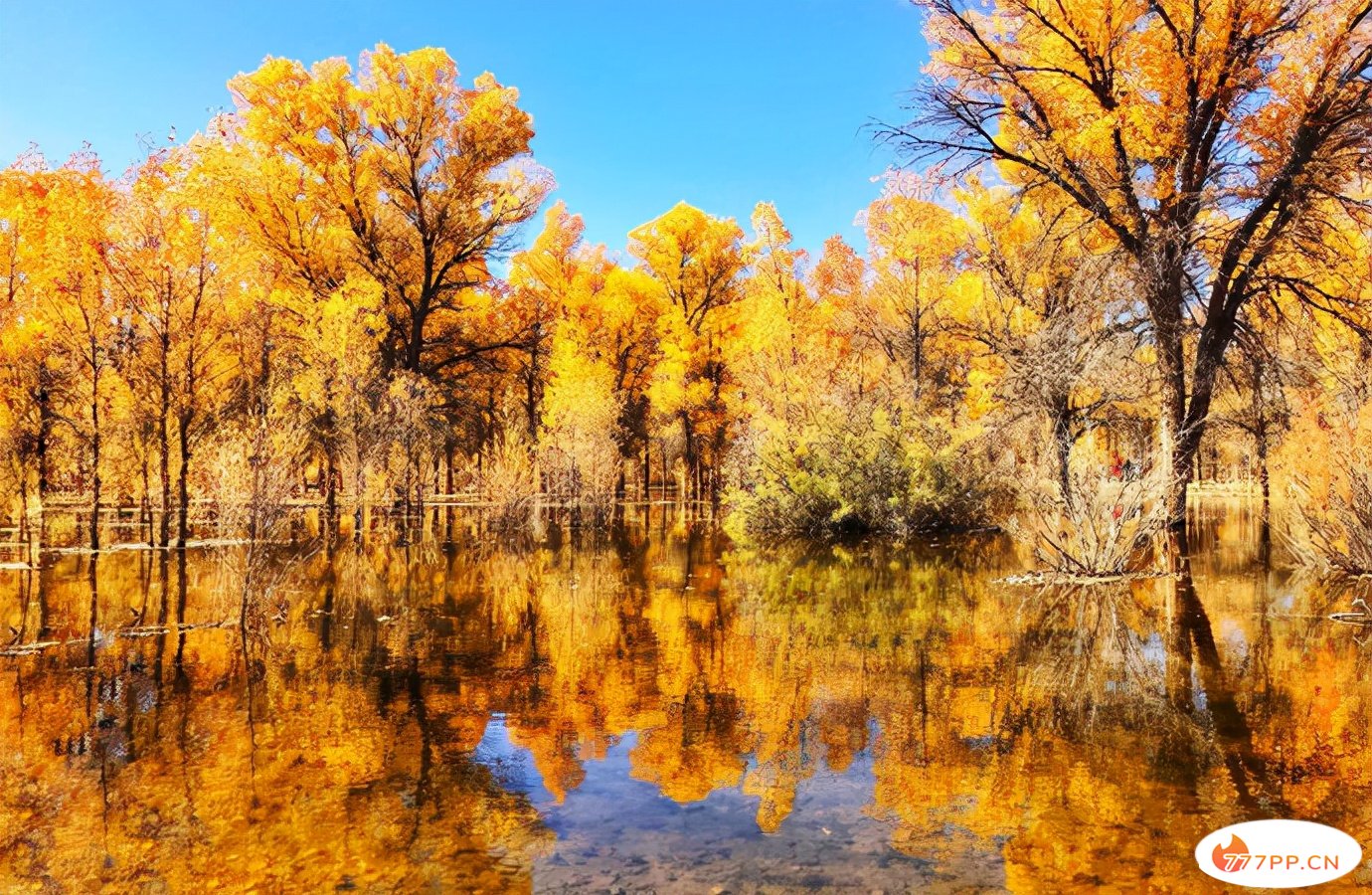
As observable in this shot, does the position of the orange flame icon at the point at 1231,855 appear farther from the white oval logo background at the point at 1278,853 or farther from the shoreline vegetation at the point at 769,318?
the shoreline vegetation at the point at 769,318

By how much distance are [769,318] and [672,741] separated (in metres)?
23.5

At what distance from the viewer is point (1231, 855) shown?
3953mm

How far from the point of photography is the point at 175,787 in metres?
4.90

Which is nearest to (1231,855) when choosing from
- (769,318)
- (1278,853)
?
(1278,853)

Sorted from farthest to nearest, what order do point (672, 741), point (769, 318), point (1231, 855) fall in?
point (769, 318)
point (672, 741)
point (1231, 855)

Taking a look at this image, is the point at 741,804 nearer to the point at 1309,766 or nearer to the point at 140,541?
the point at 1309,766

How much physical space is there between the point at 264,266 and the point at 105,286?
591cm

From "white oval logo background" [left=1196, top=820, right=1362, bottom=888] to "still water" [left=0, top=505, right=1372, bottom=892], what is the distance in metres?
0.10

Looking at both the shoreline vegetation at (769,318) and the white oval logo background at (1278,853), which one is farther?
the shoreline vegetation at (769,318)

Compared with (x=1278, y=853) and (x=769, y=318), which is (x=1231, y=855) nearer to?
(x=1278, y=853)

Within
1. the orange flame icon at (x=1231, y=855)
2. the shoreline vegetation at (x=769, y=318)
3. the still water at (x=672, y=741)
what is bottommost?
the orange flame icon at (x=1231, y=855)

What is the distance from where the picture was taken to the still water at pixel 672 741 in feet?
13.3

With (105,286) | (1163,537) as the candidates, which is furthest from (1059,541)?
(105,286)

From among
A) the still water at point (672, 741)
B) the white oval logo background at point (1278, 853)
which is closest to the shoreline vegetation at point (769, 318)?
the still water at point (672, 741)
